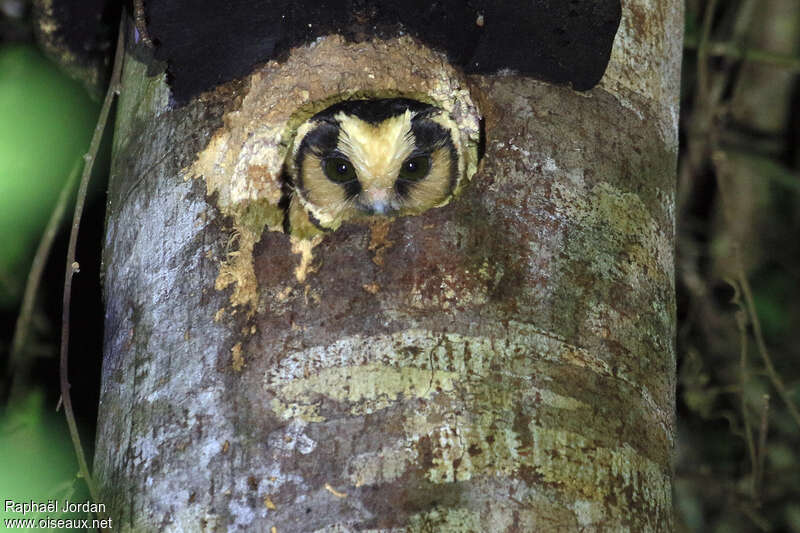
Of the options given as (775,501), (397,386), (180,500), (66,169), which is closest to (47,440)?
(66,169)

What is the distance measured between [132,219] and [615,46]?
0.98 meters

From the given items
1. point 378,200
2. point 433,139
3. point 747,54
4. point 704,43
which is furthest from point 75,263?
point 747,54

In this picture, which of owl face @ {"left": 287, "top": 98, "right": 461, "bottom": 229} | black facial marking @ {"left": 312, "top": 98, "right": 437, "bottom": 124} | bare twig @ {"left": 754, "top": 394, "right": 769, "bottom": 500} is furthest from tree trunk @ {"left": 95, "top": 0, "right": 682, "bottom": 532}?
bare twig @ {"left": 754, "top": 394, "right": 769, "bottom": 500}

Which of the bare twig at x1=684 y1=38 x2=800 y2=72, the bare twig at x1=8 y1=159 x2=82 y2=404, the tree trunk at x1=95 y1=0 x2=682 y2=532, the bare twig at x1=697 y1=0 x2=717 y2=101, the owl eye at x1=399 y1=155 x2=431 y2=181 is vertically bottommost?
the tree trunk at x1=95 y1=0 x2=682 y2=532

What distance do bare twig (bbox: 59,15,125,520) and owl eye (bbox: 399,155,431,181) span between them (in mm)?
791

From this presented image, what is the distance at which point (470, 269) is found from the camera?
5.67ft

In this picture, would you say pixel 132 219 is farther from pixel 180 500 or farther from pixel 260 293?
pixel 180 500

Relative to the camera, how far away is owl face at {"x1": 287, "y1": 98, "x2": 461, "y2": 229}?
2.43m

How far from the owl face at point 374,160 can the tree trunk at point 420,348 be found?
0.45 meters

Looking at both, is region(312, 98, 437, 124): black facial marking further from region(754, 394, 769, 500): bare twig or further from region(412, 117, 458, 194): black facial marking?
region(754, 394, 769, 500): bare twig

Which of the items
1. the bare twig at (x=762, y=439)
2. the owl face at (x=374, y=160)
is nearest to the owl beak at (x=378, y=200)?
the owl face at (x=374, y=160)

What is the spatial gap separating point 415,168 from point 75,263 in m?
1.02

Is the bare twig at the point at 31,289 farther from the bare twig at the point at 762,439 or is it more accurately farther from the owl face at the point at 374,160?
the bare twig at the point at 762,439

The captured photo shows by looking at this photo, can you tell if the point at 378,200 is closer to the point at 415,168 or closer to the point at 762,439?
Answer: the point at 415,168
